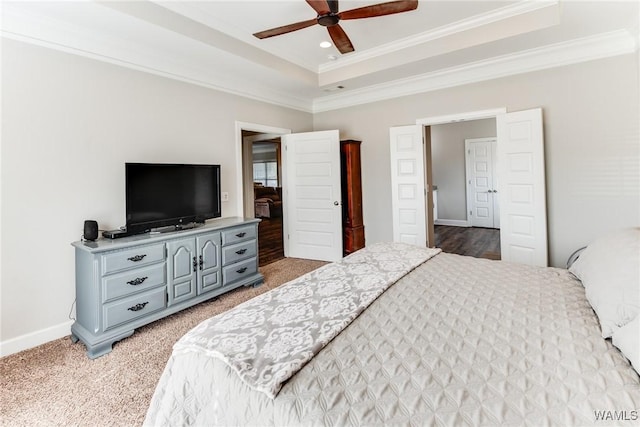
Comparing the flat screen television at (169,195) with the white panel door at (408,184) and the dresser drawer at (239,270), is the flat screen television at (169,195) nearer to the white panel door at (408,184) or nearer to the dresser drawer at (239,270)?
the dresser drawer at (239,270)

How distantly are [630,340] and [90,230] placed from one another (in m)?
3.19

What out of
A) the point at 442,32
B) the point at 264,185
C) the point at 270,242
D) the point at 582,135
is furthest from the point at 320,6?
the point at 264,185

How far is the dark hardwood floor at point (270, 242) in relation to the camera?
502cm

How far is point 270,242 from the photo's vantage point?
616cm

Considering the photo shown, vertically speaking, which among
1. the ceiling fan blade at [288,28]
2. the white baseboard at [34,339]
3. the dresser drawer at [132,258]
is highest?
the ceiling fan blade at [288,28]

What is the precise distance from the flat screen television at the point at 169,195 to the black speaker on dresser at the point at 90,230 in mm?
242

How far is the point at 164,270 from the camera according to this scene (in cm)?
272

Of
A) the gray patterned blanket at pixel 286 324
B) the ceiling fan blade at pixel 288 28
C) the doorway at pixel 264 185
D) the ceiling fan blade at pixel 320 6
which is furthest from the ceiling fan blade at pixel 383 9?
the doorway at pixel 264 185

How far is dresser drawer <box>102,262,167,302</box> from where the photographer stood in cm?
236

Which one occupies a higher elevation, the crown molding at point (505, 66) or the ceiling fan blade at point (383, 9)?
the crown molding at point (505, 66)

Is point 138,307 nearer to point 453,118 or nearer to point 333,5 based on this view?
point 333,5

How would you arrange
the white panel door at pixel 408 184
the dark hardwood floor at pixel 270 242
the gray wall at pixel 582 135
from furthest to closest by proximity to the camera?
the dark hardwood floor at pixel 270 242 < the white panel door at pixel 408 184 < the gray wall at pixel 582 135

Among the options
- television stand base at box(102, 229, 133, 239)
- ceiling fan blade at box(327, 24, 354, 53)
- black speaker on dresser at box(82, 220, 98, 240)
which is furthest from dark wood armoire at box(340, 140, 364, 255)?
black speaker on dresser at box(82, 220, 98, 240)

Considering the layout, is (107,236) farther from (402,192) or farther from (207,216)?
(402,192)
